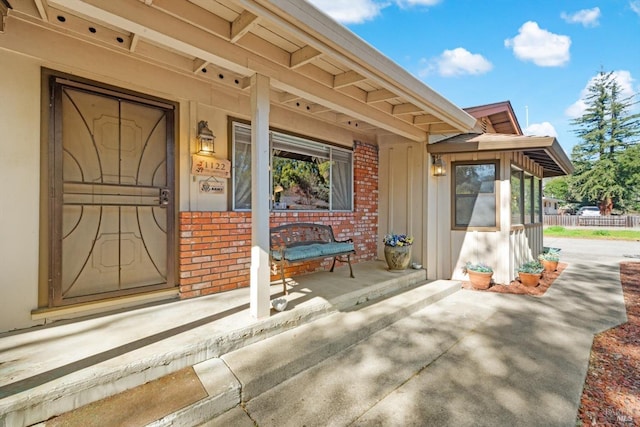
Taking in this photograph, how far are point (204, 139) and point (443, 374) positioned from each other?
10.8ft

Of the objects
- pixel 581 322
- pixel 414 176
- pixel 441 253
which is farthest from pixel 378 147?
pixel 581 322

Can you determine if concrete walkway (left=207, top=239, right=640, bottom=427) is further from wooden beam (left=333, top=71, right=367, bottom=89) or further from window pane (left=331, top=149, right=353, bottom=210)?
wooden beam (left=333, top=71, right=367, bottom=89)

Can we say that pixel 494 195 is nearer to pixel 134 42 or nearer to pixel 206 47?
pixel 206 47

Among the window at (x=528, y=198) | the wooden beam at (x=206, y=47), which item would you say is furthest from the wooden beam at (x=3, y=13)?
the window at (x=528, y=198)

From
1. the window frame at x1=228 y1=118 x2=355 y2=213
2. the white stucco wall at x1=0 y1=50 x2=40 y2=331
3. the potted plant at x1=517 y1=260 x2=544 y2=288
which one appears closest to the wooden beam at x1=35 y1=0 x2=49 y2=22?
the white stucco wall at x1=0 y1=50 x2=40 y2=331

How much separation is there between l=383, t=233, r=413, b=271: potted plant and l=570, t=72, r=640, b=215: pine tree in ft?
98.8

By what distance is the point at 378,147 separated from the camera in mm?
5910

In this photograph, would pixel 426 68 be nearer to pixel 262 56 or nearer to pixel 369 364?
pixel 262 56

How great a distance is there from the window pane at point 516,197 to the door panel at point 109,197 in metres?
5.68

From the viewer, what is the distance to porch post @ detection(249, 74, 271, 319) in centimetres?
273

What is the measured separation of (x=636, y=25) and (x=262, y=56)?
55.8ft

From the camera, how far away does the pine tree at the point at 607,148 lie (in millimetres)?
24984

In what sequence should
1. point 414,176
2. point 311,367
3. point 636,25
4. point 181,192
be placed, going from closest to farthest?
1. point 311,367
2. point 181,192
3. point 414,176
4. point 636,25

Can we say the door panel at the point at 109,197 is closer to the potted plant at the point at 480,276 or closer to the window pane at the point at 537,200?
the potted plant at the point at 480,276
